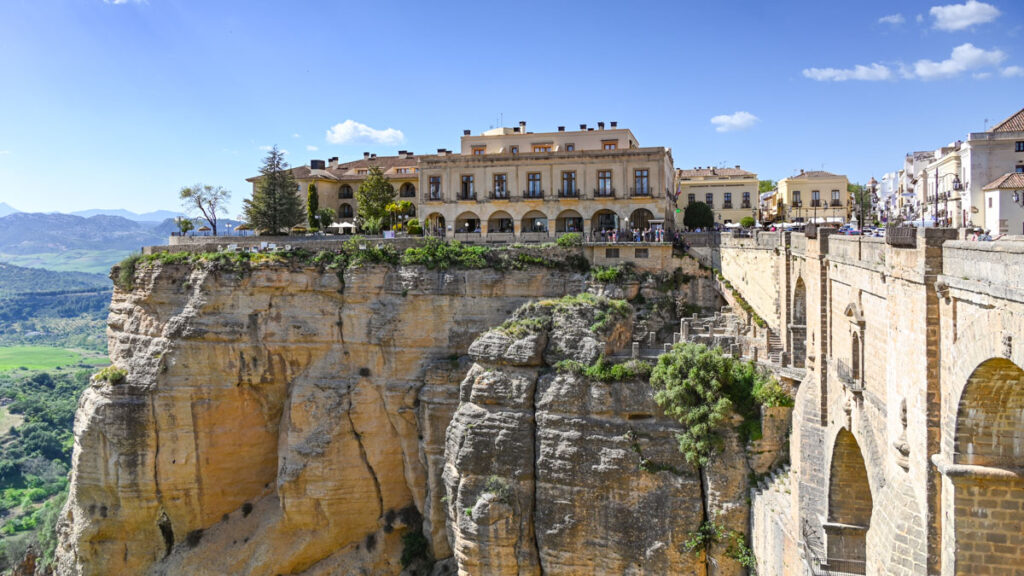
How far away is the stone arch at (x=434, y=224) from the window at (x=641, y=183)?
10.8m

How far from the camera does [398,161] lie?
54.2 m

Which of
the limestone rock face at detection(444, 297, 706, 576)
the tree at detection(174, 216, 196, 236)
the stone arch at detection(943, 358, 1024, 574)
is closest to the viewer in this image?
the stone arch at detection(943, 358, 1024, 574)

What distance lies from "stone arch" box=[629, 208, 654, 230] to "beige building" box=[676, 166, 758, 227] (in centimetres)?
1288

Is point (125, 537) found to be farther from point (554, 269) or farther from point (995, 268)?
point (995, 268)

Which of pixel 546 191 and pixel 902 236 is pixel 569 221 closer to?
pixel 546 191

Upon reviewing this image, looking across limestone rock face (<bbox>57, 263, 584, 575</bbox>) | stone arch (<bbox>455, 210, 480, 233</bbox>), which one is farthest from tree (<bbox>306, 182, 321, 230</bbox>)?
limestone rock face (<bbox>57, 263, 584, 575</bbox>)

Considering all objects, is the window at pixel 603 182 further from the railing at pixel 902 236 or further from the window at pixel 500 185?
the railing at pixel 902 236

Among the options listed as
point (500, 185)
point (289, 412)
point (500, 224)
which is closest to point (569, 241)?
point (500, 185)

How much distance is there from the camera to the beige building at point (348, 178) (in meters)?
49.5

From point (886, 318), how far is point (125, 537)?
3421 centimetres

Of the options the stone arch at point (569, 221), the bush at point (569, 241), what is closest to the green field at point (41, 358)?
the stone arch at point (569, 221)

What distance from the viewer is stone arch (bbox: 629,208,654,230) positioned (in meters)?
39.7

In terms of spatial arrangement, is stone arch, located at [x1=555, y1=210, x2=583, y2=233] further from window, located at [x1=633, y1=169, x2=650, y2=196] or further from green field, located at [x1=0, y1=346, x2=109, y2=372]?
green field, located at [x1=0, y1=346, x2=109, y2=372]

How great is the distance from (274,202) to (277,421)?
12.7 m
